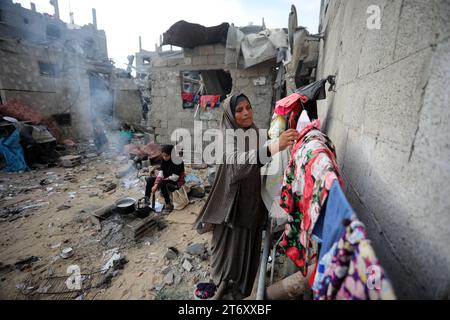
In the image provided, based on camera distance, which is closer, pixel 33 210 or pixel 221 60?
pixel 33 210

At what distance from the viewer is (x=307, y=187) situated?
1150 mm

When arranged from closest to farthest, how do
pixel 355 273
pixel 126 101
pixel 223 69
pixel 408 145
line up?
pixel 355 273, pixel 408 145, pixel 223 69, pixel 126 101

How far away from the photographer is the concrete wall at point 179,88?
6688mm

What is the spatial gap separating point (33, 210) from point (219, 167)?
5327 millimetres

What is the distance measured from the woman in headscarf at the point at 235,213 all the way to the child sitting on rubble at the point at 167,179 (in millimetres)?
2511

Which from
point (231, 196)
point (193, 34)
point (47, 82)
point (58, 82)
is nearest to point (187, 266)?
point (231, 196)

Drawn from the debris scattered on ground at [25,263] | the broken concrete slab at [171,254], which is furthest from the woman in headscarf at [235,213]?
the debris scattered on ground at [25,263]

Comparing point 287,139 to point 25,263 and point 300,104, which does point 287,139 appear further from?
point 25,263

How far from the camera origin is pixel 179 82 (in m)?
7.79

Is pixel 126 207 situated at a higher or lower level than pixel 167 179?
lower

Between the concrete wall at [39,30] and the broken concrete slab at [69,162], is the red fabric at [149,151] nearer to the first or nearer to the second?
the broken concrete slab at [69,162]

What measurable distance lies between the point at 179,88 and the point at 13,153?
6143 millimetres

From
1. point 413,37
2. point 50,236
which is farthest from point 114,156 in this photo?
point 413,37
